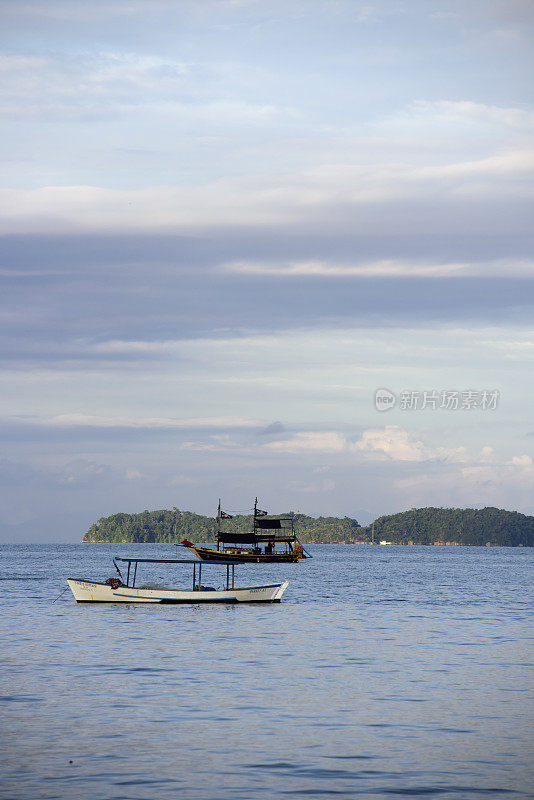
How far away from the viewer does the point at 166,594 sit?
238 feet

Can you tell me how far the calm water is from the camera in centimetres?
2366

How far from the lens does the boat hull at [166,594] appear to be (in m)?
72.3

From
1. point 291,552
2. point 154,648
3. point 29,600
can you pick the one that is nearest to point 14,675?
point 154,648

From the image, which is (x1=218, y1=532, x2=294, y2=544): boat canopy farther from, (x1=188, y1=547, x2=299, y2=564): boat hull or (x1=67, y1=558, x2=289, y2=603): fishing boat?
(x1=67, y1=558, x2=289, y2=603): fishing boat

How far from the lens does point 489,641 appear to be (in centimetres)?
5459

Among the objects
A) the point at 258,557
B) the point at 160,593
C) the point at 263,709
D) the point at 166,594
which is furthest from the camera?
the point at 258,557

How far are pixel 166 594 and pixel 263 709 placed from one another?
1589 inches

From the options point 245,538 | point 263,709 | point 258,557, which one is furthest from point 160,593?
point 258,557

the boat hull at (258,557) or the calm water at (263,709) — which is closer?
the calm water at (263,709)

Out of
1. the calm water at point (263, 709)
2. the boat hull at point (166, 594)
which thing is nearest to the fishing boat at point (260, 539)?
the boat hull at point (166, 594)

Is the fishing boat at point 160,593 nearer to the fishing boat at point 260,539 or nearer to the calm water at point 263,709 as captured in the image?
the calm water at point 263,709

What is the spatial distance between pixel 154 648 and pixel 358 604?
38477 millimetres

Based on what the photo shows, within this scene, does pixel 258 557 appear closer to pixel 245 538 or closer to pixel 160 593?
pixel 245 538

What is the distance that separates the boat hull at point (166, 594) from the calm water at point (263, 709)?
6416 mm
